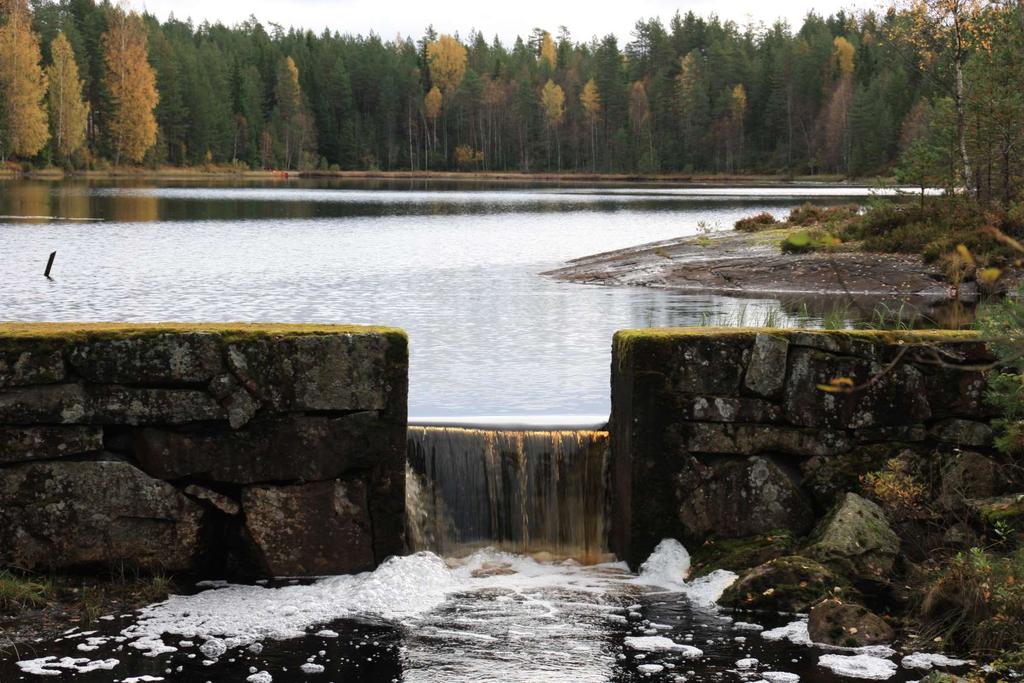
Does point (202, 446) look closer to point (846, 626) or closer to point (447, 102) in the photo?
point (846, 626)

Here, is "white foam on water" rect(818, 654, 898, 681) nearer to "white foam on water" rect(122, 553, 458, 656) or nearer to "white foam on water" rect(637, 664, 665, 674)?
"white foam on water" rect(637, 664, 665, 674)

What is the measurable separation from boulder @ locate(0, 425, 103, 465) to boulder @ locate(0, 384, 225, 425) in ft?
0.21

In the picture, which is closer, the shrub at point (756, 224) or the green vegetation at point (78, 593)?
the green vegetation at point (78, 593)

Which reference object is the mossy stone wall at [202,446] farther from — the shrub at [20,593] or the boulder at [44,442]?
the shrub at [20,593]

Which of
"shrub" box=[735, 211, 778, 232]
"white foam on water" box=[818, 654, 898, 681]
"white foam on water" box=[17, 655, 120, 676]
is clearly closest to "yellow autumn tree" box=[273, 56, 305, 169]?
"shrub" box=[735, 211, 778, 232]

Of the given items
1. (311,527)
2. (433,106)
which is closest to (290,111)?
(433,106)

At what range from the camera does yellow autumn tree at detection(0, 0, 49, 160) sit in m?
106

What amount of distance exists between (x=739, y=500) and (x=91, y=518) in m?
5.13

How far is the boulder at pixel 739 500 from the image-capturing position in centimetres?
983

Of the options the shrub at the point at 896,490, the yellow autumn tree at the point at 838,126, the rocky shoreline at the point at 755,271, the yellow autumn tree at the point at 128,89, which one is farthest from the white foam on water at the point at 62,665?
the yellow autumn tree at the point at 838,126

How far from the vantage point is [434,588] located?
371 inches

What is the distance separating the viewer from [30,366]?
9.02m

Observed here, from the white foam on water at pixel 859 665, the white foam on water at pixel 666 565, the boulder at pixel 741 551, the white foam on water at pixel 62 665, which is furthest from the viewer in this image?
the white foam on water at pixel 666 565

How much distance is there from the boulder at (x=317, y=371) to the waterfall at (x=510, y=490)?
1.27 m
